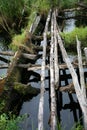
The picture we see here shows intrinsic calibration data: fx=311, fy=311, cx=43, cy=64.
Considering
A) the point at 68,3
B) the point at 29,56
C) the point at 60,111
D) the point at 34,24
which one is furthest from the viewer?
the point at 68,3

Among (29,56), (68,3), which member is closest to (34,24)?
(68,3)

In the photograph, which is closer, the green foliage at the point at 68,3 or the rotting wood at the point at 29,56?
the rotting wood at the point at 29,56

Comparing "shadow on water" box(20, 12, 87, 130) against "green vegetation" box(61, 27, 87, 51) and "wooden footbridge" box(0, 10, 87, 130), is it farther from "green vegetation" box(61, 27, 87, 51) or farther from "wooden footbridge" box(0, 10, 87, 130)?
"green vegetation" box(61, 27, 87, 51)

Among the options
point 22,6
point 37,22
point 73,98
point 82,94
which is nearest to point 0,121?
point 82,94

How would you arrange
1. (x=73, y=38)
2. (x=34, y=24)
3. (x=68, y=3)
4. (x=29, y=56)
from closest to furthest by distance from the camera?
1. (x=29, y=56)
2. (x=73, y=38)
3. (x=34, y=24)
4. (x=68, y=3)

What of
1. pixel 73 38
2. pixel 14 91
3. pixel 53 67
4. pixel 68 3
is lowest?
pixel 68 3

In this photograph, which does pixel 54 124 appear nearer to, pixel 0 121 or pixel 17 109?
pixel 0 121

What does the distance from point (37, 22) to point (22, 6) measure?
3.88ft

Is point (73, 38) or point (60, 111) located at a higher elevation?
point (73, 38)

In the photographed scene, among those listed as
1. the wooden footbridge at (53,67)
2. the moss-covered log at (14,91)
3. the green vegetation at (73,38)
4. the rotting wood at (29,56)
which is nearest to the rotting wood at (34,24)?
the wooden footbridge at (53,67)

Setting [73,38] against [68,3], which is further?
[68,3]

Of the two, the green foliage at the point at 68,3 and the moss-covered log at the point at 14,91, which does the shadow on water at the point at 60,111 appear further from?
the green foliage at the point at 68,3

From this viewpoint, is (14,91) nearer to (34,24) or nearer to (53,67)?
(53,67)

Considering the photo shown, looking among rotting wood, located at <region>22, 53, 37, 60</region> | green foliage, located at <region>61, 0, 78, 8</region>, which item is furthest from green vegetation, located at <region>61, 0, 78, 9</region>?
rotting wood, located at <region>22, 53, 37, 60</region>
